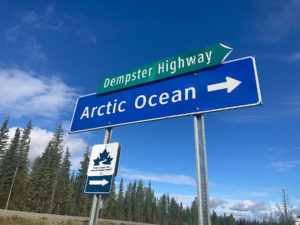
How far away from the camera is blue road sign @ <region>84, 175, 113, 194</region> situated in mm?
3348

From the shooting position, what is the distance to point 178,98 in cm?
352

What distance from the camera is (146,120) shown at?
3.72 metres

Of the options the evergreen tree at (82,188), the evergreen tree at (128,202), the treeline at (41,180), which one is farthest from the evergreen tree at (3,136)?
the evergreen tree at (128,202)

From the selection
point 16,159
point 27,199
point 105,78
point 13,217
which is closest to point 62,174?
point 27,199

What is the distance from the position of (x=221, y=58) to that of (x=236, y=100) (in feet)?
2.84

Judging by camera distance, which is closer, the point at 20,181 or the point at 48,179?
the point at 20,181

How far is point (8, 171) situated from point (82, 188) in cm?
1895

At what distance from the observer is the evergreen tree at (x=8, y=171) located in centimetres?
3528

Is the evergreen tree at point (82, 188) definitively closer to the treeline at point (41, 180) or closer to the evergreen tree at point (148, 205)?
the treeline at point (41, 180)

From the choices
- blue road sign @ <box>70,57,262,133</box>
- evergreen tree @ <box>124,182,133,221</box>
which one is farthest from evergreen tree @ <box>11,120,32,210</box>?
evergreen tree @ <box>124,182,133,221</box>

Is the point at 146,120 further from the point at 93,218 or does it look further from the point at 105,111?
the point at 93,218

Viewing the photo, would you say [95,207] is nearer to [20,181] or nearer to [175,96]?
[175,96]

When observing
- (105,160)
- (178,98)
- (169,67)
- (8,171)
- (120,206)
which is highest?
(8,171)

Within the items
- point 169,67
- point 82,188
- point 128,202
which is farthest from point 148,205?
point 169,67
